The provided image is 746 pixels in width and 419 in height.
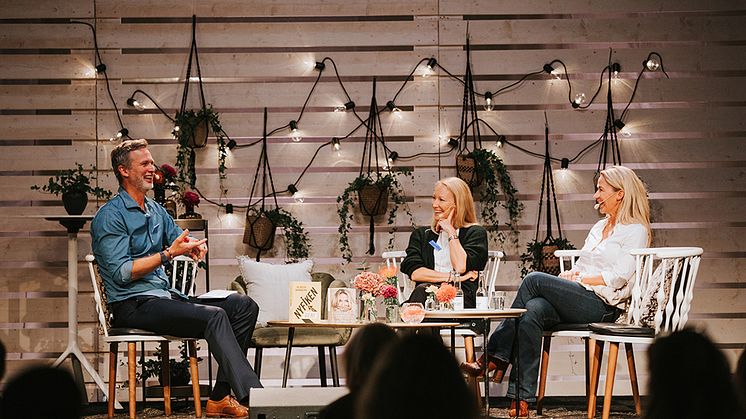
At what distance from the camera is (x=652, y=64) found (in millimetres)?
6812

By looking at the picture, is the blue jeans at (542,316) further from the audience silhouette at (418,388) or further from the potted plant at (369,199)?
the audience silhouette at (418,388)

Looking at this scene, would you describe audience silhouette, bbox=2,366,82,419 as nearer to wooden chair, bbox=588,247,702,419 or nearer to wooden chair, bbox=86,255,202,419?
wooden chair, bbox=86,255,202,419

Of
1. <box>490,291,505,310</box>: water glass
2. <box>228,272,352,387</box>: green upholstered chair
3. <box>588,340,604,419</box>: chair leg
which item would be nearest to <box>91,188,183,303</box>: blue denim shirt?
<box>228,272,352,387</box>: green upholstered chair

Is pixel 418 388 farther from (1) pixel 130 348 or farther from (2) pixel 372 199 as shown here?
(2) pixel 372 199

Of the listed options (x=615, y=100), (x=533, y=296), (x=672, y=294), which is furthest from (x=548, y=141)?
(x=672, y=294)

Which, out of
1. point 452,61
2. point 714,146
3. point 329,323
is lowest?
point 329,323

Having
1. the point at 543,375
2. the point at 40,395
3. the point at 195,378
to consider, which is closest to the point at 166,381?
the point at 195,378

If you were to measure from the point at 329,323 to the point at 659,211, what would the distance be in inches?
123

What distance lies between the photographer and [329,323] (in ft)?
15.4

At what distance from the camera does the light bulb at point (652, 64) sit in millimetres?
6812

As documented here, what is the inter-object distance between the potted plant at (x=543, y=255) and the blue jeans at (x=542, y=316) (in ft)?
3.61

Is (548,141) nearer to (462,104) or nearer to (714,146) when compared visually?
(462,104)

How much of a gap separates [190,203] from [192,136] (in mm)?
644

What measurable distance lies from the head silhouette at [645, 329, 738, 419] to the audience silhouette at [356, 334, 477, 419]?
35 cm
